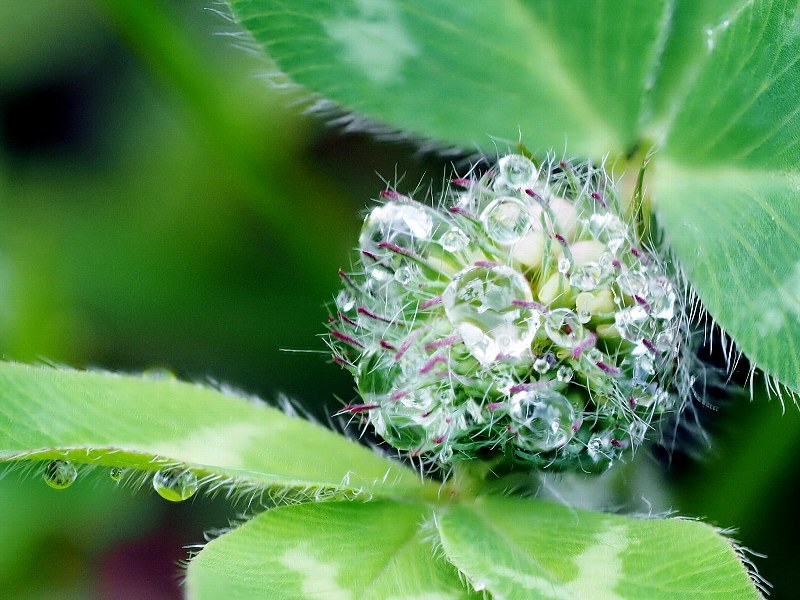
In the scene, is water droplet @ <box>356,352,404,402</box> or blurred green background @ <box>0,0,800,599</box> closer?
water droplet @ <box>356,352,404,402</box>

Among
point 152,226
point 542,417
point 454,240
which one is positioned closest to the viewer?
point 542,417

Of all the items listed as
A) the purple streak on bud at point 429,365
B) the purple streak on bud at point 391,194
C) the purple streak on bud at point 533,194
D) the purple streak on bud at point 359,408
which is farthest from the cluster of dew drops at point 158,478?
the purple streak on bud at point 533,194

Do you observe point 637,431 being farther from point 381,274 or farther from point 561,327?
point 381,274

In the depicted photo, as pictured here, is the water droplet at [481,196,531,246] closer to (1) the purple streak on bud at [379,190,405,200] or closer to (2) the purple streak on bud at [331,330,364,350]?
(1) the purple streak on bud at [379,190,405,200]

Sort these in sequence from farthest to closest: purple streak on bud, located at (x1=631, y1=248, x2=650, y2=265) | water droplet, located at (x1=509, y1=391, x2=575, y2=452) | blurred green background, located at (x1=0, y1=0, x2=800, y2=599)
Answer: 1. blurred green background, located at (x1=0, y1=0, x2=800, y2=599)
2. purple streak on bud, located at (x1=631, y1=248, x2=650, y2=265)
3. water droplet, located at (x1=509, y1=391, x2=575, y2=452)

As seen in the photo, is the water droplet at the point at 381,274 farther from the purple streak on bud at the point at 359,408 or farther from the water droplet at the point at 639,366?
the water droplet at the point at 639,366

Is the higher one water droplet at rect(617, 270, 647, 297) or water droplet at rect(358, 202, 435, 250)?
water droplet at rect(617, 270, 647, 297)

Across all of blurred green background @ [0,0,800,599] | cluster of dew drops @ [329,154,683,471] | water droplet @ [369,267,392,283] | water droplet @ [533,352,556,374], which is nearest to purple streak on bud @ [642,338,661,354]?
cluster of dew drops @ [329,154,683,471]

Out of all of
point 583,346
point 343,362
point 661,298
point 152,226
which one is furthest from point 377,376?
point 152,226
